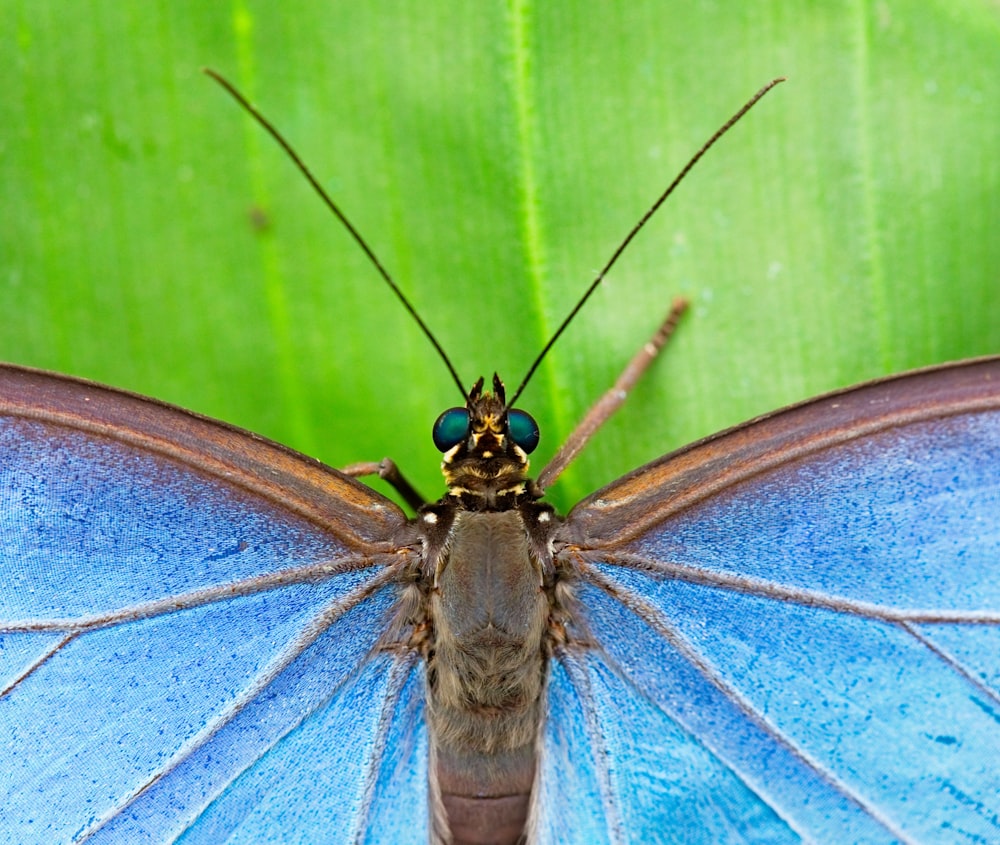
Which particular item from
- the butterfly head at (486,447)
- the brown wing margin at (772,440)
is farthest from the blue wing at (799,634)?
the butterfly head at (486,447)

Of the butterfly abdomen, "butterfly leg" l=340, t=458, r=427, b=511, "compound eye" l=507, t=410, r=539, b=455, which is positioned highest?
"compound eye" l=507, t=410, r=539, b=455

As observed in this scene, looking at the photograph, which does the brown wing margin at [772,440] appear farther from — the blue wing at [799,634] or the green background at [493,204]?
the green background at [493,204]

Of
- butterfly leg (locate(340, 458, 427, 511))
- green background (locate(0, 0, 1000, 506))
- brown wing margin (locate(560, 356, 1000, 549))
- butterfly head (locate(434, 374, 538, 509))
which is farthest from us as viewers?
green background (locate(0, 0, 1000, 506))

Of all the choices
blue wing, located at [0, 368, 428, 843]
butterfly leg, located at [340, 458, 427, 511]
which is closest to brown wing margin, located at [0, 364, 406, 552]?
blue wing, located at [0, 368, 428, 843]

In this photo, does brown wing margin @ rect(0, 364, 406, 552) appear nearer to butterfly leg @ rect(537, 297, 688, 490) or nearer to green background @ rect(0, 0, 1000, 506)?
butterfly leg @ rect(537, 297, 688, 490)

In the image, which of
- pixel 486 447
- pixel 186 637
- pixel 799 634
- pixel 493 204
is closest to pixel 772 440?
pixel 799 634

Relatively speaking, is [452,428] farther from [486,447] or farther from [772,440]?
[772,440]
